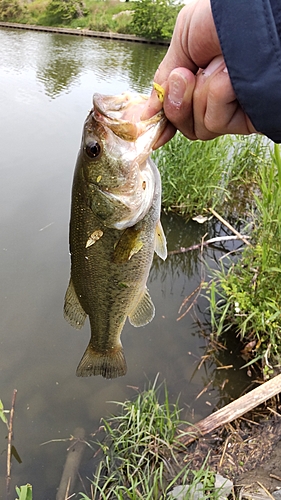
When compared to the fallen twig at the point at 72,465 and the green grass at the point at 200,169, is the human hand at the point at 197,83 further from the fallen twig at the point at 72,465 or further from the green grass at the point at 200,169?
the green grass at the point at 200,169

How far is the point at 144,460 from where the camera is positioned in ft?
9.29

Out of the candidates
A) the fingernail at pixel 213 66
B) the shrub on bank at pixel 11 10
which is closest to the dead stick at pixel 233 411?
the fingernail at pixel 213 66

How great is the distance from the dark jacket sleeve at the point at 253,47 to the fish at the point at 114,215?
39cm

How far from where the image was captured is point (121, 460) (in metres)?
2.92

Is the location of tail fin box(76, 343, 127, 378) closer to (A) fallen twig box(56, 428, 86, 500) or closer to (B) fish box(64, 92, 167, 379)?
(B) fish box(64, 92, 167, 379)

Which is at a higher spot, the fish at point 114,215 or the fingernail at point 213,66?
the fingernail at point 213,66

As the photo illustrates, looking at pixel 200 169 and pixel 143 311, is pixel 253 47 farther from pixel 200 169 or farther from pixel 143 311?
pixel 200 169

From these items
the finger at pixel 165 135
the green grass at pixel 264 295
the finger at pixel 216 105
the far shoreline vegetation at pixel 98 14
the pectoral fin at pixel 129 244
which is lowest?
the green grass at pixel 264 295

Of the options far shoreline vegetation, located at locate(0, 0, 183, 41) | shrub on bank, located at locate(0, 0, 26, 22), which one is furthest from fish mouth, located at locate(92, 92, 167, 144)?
shrub on bank, located at locate(0, 0, 26, 22)

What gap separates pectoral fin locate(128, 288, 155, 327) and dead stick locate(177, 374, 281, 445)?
140cm

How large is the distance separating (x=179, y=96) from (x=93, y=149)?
417 mm

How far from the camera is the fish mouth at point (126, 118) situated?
148 centimetres

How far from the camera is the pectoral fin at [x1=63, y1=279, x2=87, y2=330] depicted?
1988mm

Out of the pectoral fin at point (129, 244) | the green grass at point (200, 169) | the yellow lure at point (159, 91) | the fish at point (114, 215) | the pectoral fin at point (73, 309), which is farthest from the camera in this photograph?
the green grass at point (200, 169)
